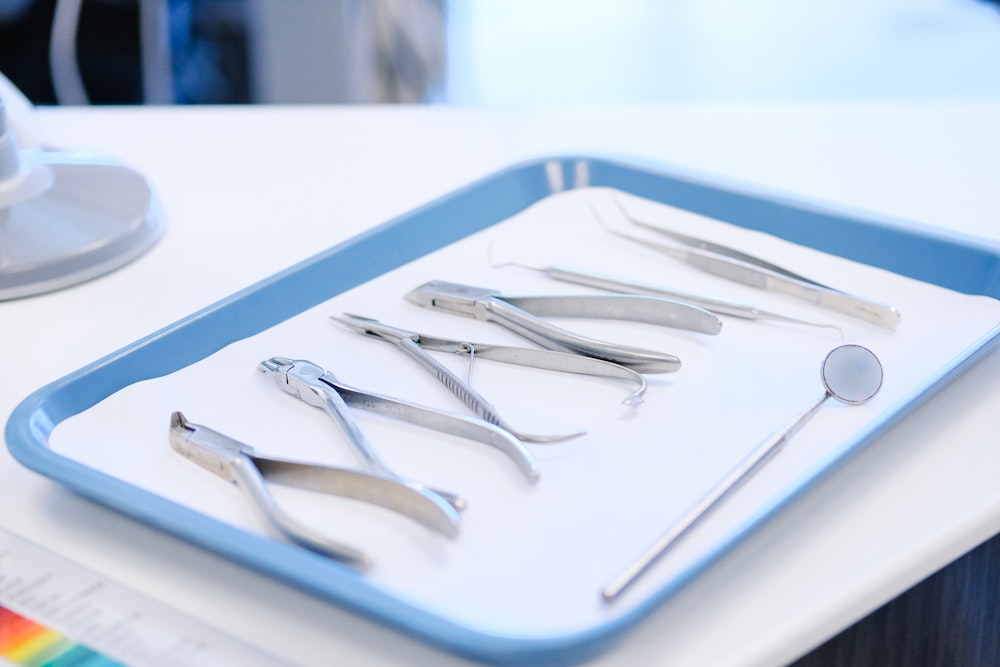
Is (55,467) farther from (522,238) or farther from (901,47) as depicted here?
(901,47)

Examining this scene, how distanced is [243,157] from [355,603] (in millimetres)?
509

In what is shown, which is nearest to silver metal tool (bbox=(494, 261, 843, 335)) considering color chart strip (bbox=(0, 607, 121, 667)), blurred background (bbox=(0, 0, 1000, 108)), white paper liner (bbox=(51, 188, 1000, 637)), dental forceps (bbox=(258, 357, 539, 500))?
white paper liner (bbox=(51, 188, 1000, 637))

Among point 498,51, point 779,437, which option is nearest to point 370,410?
point 779,437

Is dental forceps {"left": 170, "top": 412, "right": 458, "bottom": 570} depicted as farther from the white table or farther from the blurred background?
the blurred background

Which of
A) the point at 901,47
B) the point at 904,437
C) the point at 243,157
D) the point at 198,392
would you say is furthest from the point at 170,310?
the point at 901,47

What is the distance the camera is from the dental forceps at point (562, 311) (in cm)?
48

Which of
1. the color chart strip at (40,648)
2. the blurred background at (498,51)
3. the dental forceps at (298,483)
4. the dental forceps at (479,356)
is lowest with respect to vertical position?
the color chart strip at (40,648)

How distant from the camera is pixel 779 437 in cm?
41

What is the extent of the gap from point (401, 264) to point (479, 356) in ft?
0.45

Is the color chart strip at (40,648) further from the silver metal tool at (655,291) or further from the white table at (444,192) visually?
the silver metal tool at (655,291)

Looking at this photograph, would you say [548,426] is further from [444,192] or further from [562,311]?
[444,192]

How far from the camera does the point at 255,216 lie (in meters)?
0.69

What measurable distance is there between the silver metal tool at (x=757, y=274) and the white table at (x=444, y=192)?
6 cm

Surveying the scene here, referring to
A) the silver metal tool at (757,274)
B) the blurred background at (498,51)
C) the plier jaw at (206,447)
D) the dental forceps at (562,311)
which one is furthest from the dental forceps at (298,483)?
the blurred background at (498,51)
